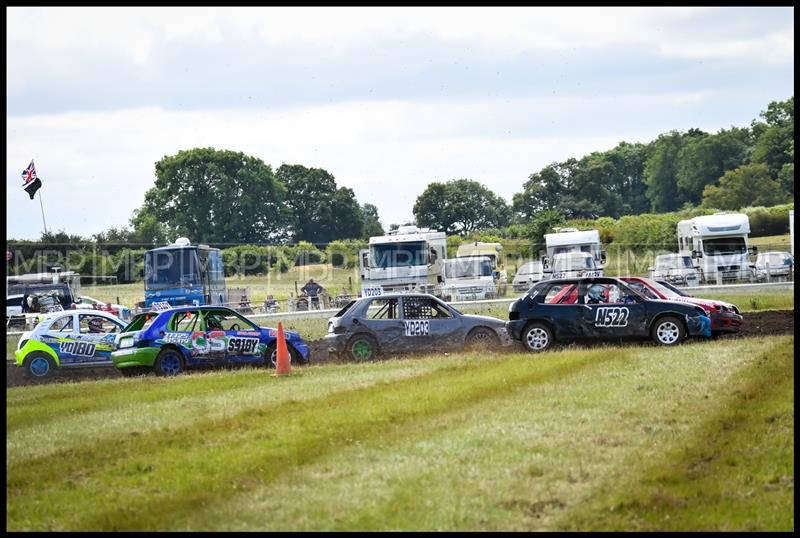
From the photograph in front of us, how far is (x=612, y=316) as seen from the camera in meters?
23.2

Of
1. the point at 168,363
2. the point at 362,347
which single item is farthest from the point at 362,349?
the point at 168,363

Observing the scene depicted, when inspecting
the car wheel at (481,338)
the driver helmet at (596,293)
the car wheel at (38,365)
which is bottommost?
the car wheel at (38,365)

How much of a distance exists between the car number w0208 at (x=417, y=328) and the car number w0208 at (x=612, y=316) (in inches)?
131

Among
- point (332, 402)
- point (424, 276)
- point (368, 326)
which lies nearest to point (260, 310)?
point (424, 276)

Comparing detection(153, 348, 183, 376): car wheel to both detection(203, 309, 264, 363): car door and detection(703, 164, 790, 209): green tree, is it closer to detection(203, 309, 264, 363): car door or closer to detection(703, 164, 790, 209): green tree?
detection(203, 309, 264, 363): car door

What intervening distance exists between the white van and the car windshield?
288 inches

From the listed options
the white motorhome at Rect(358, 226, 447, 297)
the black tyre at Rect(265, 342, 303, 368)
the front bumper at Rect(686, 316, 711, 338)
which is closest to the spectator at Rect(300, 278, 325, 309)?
the white motorhome at Rect(358, 226, 447, 297)

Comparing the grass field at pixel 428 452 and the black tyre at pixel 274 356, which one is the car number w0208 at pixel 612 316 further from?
the black tyre at pixel 274 356

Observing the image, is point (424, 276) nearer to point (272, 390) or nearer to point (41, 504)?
point (272, 390)

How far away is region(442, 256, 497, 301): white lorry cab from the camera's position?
1850 inches

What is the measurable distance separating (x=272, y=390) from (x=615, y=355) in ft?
20.8

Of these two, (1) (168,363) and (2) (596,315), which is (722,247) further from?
(1) (168,363)

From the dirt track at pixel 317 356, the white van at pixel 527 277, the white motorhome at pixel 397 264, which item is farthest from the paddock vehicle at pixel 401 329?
the white van at pixel 527 277

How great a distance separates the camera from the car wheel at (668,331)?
→ 22891mm
